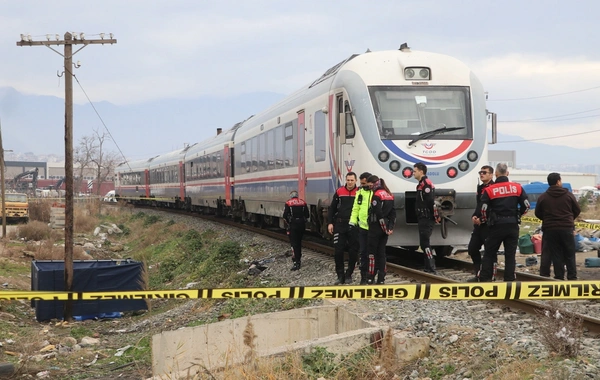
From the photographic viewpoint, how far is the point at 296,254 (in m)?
13.5

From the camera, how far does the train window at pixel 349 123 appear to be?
465 inches

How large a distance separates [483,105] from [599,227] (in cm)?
896

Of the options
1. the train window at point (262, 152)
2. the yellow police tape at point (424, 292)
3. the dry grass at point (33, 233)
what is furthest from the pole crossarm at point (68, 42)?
the dry grass at point (33, 233)

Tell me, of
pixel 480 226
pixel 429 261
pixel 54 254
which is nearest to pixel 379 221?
pixel 480 226

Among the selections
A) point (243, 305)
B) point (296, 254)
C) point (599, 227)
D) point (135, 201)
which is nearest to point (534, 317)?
point (243, 305)

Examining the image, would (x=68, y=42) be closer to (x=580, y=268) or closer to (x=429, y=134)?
(x=429, y=134)

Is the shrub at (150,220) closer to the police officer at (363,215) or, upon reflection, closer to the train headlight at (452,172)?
the train headlight at (452,172)

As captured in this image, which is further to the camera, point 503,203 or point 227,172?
point 227,172

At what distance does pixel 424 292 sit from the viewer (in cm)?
596

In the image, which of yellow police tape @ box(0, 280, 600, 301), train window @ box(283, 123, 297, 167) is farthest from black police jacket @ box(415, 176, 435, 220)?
train window @ box(283, 123, 297, 167)

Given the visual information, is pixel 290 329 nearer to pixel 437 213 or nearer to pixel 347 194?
pixel 347 194

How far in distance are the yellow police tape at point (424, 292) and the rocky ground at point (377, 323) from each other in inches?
16.5

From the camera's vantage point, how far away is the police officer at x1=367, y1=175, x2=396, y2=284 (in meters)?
9.73

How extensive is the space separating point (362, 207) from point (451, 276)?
2.23 m
